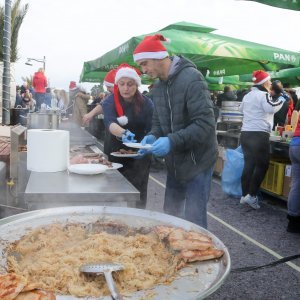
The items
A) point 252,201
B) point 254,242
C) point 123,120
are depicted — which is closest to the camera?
point 123,120

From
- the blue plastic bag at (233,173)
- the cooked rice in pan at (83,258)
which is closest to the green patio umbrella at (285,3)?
the cooked rice in pan at (83,258)

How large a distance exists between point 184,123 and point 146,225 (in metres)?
1.22

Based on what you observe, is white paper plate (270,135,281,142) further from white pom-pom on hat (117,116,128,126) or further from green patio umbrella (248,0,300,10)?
white pom-pom on hat (117,116,128,126)

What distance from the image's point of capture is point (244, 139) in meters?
5.66

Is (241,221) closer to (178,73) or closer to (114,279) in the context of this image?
(178,73)

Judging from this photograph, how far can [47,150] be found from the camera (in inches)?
95.7

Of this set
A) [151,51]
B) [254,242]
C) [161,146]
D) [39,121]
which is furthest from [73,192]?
[254,242]

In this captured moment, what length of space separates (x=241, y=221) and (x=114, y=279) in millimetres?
4095

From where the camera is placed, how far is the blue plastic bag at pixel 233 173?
6.05 m

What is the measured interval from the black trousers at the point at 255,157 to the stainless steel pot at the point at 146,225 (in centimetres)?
414

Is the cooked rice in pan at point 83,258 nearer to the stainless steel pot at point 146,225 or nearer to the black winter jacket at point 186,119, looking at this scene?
the stainless steel pot at point 146,225

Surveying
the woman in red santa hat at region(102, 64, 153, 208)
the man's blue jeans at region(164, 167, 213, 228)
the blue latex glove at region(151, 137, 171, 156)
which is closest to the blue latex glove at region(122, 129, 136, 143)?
the woman in red santa hat at region(102, 64, 153, 208)

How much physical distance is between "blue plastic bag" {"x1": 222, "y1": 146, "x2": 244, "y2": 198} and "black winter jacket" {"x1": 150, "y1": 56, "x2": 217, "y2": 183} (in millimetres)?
3343

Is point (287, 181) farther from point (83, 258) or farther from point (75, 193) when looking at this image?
point (83, 258)
